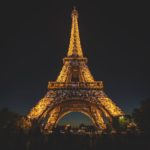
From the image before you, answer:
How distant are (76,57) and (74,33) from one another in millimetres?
3218

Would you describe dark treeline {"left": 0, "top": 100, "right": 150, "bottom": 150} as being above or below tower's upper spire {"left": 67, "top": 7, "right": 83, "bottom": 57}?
below

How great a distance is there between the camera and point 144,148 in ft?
72.7

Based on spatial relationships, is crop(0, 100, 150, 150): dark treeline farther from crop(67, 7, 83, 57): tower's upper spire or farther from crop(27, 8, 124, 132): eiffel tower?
crop(67, 7, 83, 57): tower's upper spire

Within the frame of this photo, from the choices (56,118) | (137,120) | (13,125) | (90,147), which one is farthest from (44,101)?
(90,147)

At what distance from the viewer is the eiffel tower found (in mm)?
42469

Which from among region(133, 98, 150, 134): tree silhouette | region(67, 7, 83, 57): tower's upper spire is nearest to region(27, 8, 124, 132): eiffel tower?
region(67, 7, 83, 57): tower's upper spire

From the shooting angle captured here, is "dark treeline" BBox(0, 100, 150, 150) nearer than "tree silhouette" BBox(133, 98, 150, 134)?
Yes

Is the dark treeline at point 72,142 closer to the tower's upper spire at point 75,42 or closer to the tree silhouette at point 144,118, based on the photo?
the tree silhouette at point 144,118

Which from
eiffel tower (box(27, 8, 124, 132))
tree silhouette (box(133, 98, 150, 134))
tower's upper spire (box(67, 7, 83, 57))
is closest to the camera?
tree silhouette (box(133, 98, 150, 134))

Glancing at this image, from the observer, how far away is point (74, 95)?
4494 centimetres

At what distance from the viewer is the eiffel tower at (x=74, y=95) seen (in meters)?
42.5

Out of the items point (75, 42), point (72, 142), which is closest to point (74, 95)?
point (75, 42)

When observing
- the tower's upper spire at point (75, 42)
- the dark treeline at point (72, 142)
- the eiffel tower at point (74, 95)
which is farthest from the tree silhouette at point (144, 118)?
the tower's upper spire at point (75, 42)

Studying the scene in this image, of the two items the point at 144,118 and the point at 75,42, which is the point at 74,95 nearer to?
the point at 75,42
